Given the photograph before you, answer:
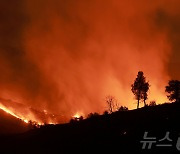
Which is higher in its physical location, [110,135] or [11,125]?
[11,125]

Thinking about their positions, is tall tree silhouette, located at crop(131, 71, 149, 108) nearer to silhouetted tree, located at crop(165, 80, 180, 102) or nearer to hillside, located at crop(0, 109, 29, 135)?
silhouetted tree, located at crop(165, 80, 180, 102)

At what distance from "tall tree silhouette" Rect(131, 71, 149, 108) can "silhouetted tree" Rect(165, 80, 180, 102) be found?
14.5m

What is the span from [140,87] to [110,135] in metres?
67.4

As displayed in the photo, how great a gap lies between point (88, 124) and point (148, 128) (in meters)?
19.2

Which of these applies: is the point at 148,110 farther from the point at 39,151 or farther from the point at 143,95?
the point at 143,95

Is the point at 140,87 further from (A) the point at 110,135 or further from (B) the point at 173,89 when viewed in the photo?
(A) the point at 110,135

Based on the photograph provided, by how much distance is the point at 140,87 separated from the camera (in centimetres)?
11800

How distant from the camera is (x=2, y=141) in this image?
73000 millimetres

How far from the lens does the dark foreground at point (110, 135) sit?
4423 centimetres

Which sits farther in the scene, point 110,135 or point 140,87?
point 140,87

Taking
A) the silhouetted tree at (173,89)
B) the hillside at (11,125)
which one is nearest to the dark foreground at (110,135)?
the silhouetted tree at (173,89)

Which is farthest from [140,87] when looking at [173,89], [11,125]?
[11,125]

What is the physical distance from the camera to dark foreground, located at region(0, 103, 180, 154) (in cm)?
4423

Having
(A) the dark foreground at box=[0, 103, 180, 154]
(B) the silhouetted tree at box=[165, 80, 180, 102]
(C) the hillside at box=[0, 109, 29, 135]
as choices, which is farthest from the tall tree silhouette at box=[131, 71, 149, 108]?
(C) the hillside at box=[0, 109, 29, 135]
